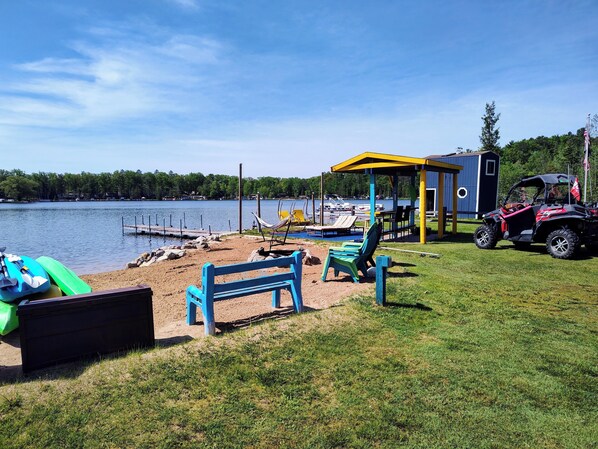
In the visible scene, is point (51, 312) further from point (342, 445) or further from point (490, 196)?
point (490, 196)

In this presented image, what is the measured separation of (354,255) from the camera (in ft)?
22.6

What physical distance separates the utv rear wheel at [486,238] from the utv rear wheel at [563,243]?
1.49m

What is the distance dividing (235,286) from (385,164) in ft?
31.1

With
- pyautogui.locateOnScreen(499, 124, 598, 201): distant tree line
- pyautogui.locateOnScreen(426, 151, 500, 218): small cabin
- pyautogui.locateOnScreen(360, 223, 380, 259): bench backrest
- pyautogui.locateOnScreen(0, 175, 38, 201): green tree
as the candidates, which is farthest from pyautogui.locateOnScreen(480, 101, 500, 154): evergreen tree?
pyautogui.locateOnScreen(0, 175, 38, 201): green tree

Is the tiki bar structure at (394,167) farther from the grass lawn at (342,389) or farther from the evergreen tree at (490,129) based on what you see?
the evergreen tree at (490,129)

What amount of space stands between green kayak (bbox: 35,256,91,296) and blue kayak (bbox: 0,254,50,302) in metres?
0.31

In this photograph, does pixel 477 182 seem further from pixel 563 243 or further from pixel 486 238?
pixel 563 243

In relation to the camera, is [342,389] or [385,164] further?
[385,164]

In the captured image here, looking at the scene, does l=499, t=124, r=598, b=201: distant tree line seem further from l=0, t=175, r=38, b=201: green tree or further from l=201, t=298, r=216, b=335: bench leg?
l=0, t=175, r=38, b=201: green tree

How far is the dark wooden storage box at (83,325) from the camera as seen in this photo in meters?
3.40

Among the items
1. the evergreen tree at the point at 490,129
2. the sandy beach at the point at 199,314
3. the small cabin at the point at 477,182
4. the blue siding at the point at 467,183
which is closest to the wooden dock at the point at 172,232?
the blue siding at the point at 467,183

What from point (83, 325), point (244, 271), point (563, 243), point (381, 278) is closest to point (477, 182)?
point (563, 243)

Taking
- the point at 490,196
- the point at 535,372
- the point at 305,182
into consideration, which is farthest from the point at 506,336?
the point at 305,182

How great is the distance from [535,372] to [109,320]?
3968 millimetres
